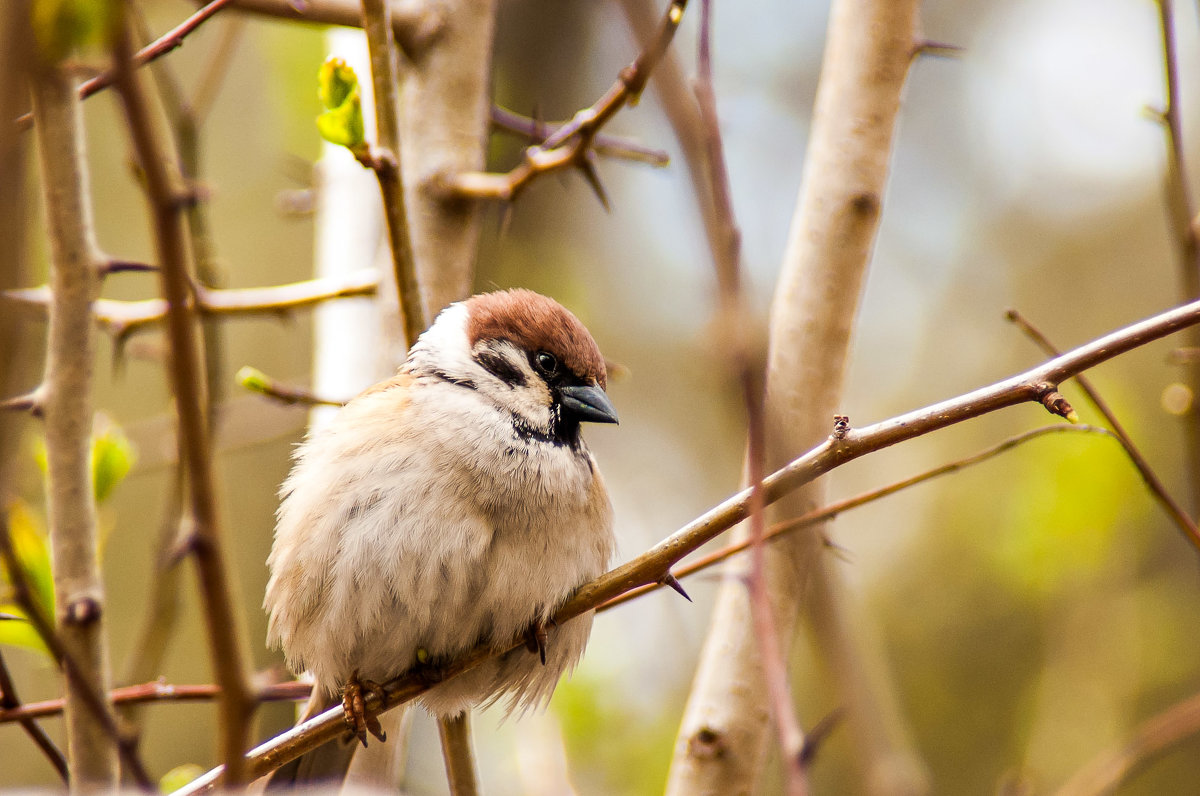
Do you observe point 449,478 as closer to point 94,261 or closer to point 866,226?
point 94,261

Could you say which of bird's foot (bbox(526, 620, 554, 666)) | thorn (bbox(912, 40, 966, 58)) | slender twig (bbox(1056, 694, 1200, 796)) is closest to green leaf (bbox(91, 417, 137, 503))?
bird's foot (bbox(526, 620, 554, 666))

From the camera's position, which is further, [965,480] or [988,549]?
[965,480]

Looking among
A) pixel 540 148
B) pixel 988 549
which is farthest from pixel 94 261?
pixel 988 549

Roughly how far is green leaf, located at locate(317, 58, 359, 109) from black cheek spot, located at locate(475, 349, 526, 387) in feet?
3.37

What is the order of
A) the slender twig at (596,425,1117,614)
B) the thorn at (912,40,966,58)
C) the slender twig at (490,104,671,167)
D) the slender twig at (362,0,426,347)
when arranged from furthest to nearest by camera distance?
the slender twig at (490,104,671,167) < the thorn at (912,40,966,58) < the slender twig at (362,0,426,347) < the slender twig at (596,425,1117,614)

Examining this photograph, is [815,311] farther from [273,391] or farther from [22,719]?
[22,719]

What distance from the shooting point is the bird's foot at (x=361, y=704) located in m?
2.36

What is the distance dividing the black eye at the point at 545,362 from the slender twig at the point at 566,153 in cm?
46

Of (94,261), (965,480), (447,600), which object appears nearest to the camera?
(94,261)

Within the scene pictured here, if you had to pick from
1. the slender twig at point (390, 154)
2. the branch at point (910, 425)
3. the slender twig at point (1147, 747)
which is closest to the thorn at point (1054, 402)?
the branch at point (910, 425)

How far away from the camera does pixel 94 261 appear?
1.92 meters

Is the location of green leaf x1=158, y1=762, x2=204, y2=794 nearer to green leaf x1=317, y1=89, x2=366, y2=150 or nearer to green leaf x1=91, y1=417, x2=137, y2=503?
green leaf x1=91, y1=417, x2=137, y2=503

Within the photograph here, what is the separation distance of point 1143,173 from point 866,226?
269 inches

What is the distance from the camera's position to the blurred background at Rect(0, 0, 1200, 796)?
12.9ft
